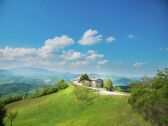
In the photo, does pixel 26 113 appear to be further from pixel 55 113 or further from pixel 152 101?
pixel 152 101

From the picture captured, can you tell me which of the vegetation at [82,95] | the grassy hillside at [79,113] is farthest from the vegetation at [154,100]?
the vegetation at [82,95]

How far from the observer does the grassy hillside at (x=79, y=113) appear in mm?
45438

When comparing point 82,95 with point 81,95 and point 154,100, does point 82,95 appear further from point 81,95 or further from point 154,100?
Result: point 154,100

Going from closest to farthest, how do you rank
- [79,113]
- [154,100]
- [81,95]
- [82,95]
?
[154,100] < [79,113] < [82,95] < [81,95]

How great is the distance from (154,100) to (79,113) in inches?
1020

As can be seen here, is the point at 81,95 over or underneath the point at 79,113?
over

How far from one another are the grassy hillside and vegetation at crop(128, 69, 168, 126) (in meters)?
2.25

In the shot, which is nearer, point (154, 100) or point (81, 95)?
point (154, 100)

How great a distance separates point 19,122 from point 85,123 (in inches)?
795

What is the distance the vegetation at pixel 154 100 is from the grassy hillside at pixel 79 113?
2.25 meters

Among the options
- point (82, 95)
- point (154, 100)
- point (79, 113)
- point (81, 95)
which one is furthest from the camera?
point (81, 95)

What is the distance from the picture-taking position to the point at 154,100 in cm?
3447

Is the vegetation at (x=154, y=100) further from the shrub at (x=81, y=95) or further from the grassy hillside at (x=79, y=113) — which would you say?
the shrub at (x=81, y=95)

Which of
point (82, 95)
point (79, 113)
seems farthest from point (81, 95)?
point (79, 113)
